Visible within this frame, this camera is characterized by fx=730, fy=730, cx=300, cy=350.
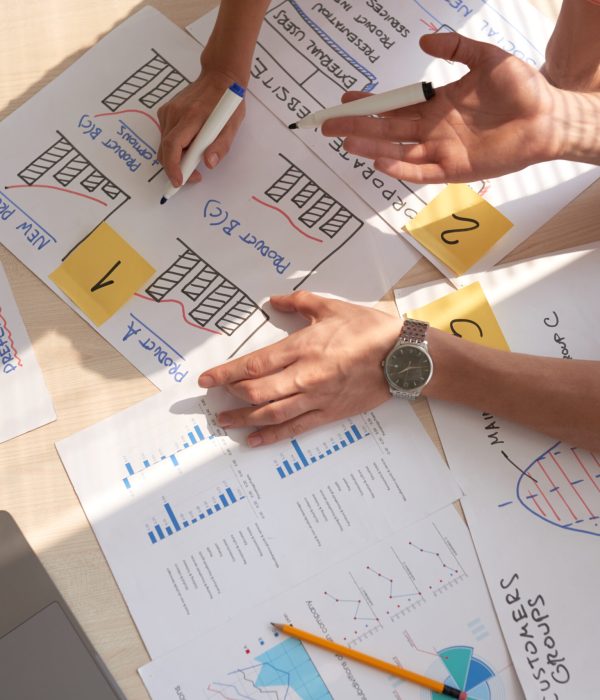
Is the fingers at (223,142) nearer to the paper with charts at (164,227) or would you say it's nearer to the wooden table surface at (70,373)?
the paper with charts at (164,227)

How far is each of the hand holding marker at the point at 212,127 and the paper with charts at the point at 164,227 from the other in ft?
0.11

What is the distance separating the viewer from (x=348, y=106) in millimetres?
792

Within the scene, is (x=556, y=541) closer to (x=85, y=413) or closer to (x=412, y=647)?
(x=412, y=647)

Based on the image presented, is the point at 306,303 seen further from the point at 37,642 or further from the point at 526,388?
the point at 37,642

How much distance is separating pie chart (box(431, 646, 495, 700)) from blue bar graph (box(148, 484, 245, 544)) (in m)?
0.25

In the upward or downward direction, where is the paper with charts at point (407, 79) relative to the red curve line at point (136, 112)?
downward

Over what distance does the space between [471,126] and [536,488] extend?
407 millimetres

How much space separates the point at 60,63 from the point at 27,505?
54 cm

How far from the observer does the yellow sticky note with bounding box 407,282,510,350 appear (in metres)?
0.82

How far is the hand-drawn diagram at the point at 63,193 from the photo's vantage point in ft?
2.72

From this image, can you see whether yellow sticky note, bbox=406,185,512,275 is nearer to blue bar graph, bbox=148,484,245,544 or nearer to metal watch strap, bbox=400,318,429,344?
metal watch strap, bbox=400,318,429,344

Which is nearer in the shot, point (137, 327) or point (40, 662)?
point (40, 662)

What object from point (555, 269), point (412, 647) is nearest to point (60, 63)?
point (555, 269)

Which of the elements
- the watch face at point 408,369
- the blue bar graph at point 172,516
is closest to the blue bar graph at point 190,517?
the blue bar graph at point 172,516
